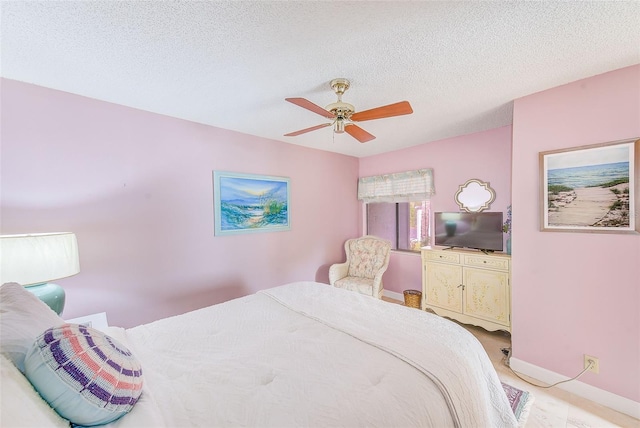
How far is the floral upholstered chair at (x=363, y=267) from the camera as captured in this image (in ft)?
11.0

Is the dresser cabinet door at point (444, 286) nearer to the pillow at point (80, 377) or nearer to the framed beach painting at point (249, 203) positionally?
the framed beach painting at point (249, 203)

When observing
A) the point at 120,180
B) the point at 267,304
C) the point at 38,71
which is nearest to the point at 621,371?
the point at 267,304

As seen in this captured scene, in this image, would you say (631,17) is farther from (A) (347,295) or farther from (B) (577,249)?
(A) (347,295)

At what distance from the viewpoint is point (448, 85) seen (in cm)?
198

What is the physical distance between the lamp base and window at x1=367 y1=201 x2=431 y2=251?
385 centimetres

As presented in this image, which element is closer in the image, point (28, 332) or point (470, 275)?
point (28, 332)

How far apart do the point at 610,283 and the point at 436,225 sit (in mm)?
1715

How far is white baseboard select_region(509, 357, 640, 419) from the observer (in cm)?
174

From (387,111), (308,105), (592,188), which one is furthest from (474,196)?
(308,105)

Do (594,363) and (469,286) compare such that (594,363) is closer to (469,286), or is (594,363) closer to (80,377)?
(469,286)

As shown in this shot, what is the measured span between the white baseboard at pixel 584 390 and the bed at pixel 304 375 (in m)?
1.18

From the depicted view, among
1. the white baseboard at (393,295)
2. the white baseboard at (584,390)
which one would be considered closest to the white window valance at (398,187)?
the white baseboard at (393,295)

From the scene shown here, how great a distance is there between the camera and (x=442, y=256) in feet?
10.2

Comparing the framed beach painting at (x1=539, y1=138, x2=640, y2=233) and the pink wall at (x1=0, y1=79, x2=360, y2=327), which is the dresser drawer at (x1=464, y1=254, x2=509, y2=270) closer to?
the framed beach painting at (x1=539, y1=138, x2=640, y2=233)
